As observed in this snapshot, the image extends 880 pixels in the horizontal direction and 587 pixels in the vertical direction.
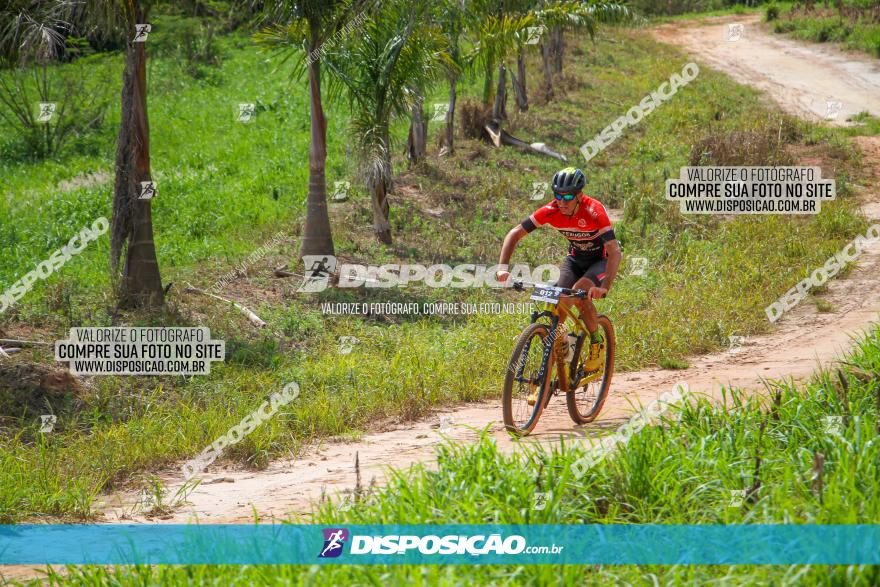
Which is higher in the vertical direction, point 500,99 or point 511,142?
point 500,99

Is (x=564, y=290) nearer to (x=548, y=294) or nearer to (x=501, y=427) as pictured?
(x=548, y=294)

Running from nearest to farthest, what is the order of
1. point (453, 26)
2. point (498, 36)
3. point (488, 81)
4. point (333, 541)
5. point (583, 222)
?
point (333, 541) → point (583, 222) → point (453, 26) → point (498, 36) → point (488, 81)

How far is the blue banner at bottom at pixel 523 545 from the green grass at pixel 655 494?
7cm

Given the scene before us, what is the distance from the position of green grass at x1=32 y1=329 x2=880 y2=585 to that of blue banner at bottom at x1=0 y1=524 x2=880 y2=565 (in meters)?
0.07

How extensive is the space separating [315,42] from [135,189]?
3719 mm

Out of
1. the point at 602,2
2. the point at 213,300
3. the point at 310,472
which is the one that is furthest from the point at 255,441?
the point at 602,2

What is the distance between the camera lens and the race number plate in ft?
24.0

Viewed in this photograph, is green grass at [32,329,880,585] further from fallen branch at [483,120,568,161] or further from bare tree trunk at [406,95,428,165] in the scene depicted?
fallen branch at [483,120,568,161]

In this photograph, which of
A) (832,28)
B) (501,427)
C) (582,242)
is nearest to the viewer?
(582,242)

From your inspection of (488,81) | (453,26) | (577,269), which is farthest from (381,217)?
(577,269)

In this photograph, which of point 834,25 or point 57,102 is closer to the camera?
point 57,102

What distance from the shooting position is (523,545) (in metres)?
4.95

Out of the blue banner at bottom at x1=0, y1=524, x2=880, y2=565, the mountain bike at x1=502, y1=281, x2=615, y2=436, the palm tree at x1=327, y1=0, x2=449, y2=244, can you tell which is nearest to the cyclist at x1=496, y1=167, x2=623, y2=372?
the mountain bike at x1=502, y1=281, x2=615, y2=436

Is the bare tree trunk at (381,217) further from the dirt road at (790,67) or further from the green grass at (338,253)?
the dirt road at (790,67)
